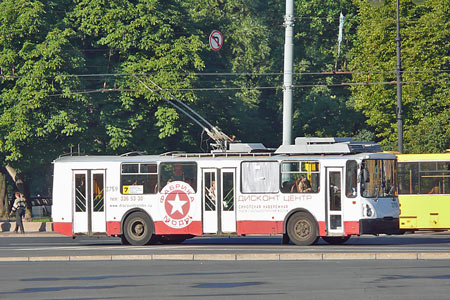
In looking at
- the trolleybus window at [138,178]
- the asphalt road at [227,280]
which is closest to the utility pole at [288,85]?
the trolleybus window at [138,178]

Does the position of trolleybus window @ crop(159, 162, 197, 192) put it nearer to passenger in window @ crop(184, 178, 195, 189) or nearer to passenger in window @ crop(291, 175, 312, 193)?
passenger in window @ crop(184, 178, 195, 189)

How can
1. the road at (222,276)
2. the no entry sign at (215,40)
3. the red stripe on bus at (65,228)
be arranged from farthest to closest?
the no entry sign at (215,40) < the red stripe on bus at (65,228) < the road at (222,276)

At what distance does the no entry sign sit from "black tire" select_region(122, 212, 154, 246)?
21219mm

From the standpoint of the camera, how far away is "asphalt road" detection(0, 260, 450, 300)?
15102 millimetres

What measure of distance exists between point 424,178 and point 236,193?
701 centimetres

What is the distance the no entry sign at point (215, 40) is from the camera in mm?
48938

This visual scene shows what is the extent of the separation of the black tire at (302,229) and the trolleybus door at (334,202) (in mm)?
443

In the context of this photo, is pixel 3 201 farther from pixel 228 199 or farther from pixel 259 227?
pixel 259 227

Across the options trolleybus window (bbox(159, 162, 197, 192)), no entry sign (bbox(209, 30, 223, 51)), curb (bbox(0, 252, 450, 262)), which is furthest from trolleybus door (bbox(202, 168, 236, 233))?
no entry sign (bbox(209, 30, 223, 51))

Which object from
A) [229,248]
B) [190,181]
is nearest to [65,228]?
[190,181]

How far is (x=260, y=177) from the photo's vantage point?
1111 inches

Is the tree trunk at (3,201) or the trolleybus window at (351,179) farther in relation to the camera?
the tree trunk at (3,201)

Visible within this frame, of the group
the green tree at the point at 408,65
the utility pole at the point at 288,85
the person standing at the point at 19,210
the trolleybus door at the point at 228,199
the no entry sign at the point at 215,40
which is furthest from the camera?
the green tree at the point at 408,65

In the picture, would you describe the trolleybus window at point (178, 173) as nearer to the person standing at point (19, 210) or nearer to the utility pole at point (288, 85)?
the utility pole at point (288, 85)
